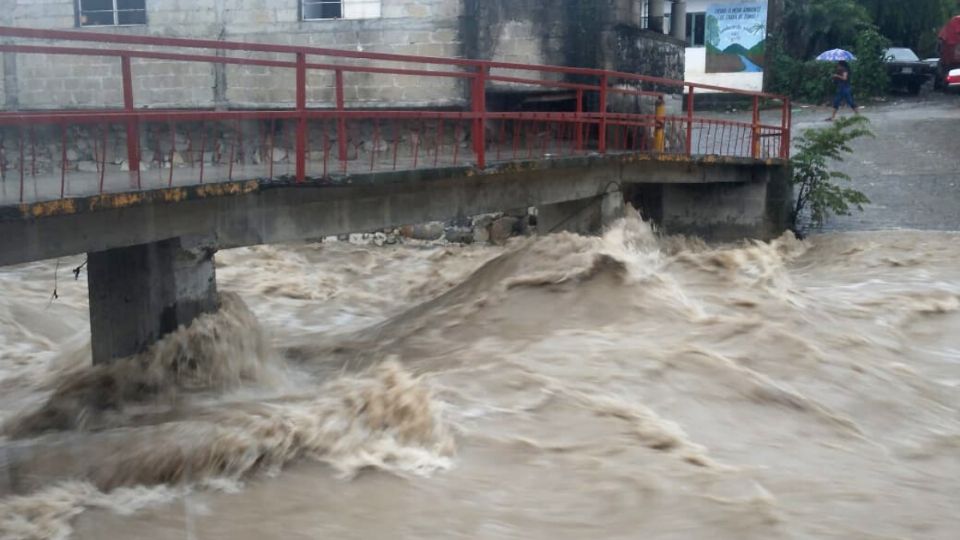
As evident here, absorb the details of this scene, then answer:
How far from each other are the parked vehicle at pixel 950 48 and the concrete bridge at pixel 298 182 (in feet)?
44.5

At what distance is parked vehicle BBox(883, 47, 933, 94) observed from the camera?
2477 centimetres

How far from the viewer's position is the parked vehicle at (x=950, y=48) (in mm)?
24562

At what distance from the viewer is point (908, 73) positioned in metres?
24.8

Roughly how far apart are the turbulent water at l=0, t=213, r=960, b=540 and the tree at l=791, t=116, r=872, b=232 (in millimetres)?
3332

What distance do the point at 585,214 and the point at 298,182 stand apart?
14.9ft

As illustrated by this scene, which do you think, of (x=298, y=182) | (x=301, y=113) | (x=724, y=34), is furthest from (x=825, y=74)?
(x=301, y=113)

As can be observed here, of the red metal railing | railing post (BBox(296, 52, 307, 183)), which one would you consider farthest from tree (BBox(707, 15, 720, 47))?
railing post (BBox(296, 52, 307, 183))

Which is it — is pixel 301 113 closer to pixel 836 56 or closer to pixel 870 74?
pixel 836 56

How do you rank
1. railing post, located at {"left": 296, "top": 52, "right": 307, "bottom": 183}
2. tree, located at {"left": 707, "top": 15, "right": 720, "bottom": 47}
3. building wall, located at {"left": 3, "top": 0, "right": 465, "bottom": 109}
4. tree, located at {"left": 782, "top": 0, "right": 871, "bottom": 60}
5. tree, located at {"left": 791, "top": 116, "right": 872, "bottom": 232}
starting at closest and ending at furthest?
railing post, located at {"left": 296, "top": 52, "right": 307, "bottom": 183} < building wall, located at {"left": 3, "top": 0, "right": 465, "bottom": 109} < tree, located at {"left": 791, "top": 116, "right": 872, "bottom": 232} < tree, located at {"left": 707, "top": 15, "right": 720, "bottom": 47} < tree, located at {"left": 782, "top": 0, "right": 871, "bottom": 60}

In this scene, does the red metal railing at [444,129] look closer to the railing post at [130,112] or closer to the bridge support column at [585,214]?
the bridge support column at [585,214]

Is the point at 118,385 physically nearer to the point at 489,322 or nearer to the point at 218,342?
the point at 218,342

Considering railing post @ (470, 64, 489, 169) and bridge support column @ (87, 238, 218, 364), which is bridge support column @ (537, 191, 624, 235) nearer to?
railing post @ (470, 64, 489, 169)

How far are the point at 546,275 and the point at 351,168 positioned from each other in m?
2.01

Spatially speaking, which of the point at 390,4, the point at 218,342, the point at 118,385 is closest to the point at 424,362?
the point at 218,342
